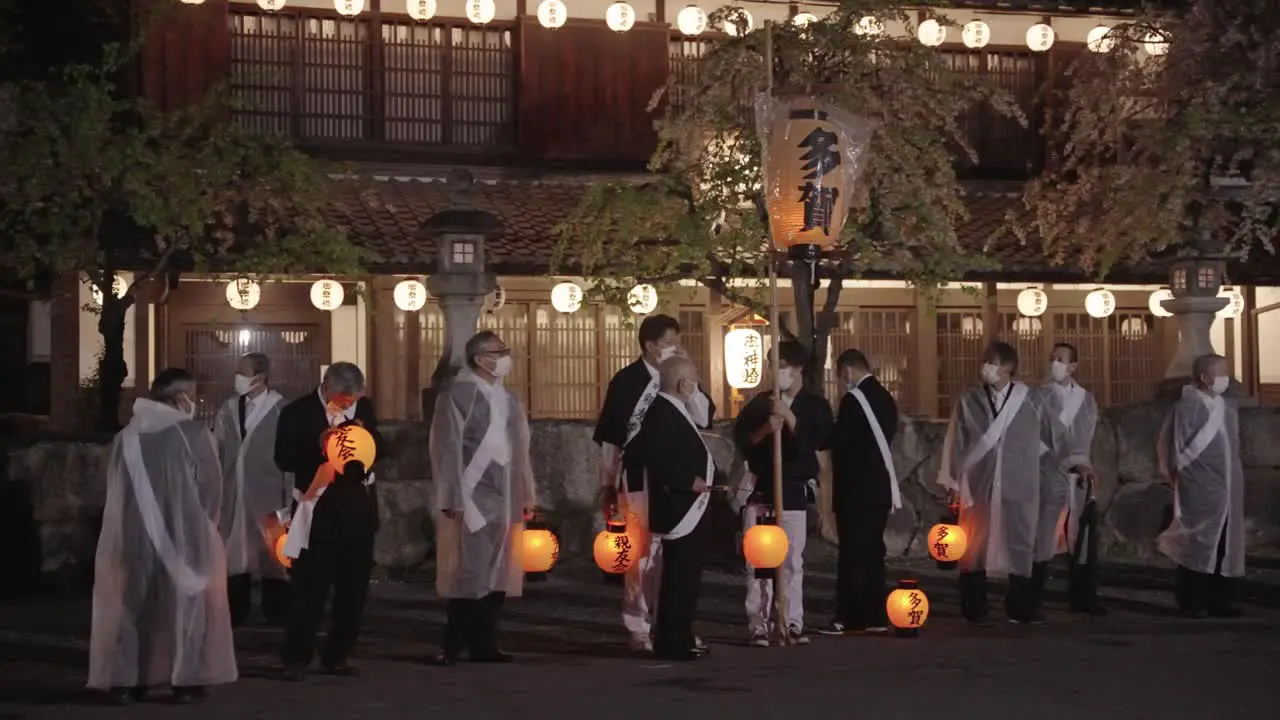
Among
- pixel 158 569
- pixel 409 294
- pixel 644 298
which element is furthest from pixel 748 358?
pixel 158 569

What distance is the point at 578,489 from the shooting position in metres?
17.3

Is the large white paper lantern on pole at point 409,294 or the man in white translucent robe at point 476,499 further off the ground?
the large white paper lantern on pole at point 409,294

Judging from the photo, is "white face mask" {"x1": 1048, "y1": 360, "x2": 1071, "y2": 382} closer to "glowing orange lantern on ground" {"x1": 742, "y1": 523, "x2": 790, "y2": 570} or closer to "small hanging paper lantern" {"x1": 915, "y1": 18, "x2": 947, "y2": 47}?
"glowing orange lantern on ground" {"x1": 742, "y1": 523, "x2": 790, "y2": 570}

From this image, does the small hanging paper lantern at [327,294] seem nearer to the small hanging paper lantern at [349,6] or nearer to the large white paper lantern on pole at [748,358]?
the small hanging paper lantern at [349,6]

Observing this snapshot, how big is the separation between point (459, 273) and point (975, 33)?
799cm

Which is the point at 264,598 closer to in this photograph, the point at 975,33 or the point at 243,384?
the point at 243,384

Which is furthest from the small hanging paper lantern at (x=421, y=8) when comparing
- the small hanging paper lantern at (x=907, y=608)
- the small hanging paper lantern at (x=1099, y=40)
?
the small hanging paper lantern at (x=907, y=608)

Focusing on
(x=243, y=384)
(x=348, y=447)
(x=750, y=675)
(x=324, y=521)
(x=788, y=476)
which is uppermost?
(x=243, y=384)

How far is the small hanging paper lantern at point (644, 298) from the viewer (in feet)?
61.0

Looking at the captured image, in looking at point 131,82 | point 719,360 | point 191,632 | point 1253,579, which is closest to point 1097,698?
point 191,632

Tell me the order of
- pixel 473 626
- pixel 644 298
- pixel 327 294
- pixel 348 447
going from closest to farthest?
1. pixel 348 447
2. pixel 473 626
3. pixel 644 298
4. pixel 327 294

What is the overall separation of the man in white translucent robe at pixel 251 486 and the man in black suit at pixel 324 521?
110 inches

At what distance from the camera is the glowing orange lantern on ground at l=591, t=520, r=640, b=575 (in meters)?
11.7

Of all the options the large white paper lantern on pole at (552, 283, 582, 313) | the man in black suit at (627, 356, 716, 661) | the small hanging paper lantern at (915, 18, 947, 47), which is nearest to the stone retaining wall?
the large white paper lantern on pole at (552, 283, 582, 313)
